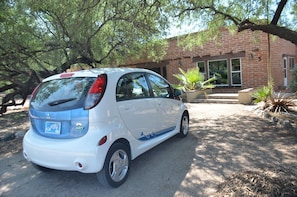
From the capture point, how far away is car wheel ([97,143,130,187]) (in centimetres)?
359

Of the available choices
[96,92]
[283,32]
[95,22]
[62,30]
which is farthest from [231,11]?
[96,92]

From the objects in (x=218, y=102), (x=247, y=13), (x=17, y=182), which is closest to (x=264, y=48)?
(x=218, y=102)

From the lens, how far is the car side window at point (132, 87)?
12.9ft

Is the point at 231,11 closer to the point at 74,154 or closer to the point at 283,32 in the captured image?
the point at 283,32

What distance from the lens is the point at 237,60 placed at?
14445mm

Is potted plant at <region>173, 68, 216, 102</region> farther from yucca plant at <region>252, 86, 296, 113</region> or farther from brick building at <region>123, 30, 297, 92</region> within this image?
yucca plant at <region>252, 86, 296, 113</region>

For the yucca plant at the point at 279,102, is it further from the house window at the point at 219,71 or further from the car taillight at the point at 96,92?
the car taillight at the point at 96,92

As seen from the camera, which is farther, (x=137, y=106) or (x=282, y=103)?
(x=282, y=103)

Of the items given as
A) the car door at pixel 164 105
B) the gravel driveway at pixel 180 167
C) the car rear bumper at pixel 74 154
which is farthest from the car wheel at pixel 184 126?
the car rear bumper at pixel 74 154

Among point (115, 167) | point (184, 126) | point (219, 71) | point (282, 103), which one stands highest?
point (219, 71)

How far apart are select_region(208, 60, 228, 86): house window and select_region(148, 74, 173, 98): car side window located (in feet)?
34.3

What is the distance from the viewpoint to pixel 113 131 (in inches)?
144

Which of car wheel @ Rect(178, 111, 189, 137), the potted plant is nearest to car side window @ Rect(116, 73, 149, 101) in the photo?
car wheel @ Rect(178, 111, 189, 137)

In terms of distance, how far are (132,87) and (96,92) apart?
2.87ft
